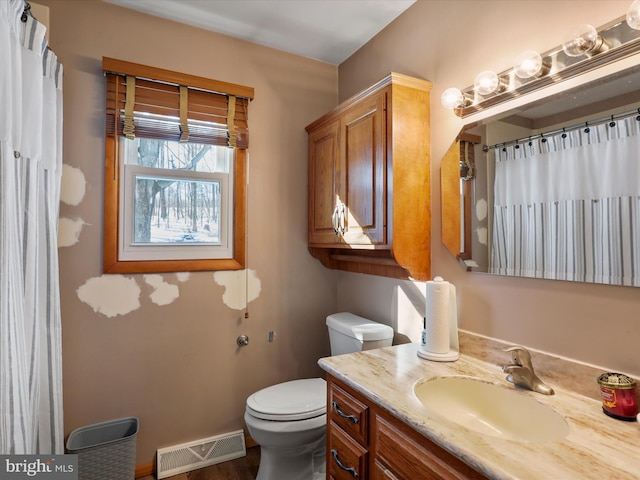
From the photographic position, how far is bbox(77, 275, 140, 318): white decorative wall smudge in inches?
73.7

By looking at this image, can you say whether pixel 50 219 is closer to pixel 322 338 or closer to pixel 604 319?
pixel 322 338

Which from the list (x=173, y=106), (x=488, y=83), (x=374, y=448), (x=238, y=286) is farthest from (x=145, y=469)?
(x=488, y=83)

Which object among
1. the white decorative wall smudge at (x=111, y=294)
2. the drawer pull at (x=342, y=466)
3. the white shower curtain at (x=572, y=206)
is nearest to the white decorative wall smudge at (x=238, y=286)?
the white decorative wall smudge at (x=111, y=294)

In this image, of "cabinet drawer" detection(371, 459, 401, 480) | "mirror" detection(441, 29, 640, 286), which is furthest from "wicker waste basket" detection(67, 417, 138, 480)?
"mirror" detection(441, 29, 640, 286)

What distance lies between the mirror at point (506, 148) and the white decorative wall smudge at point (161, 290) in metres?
1.55

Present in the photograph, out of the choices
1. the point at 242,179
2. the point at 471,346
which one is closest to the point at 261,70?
the point at 242,179

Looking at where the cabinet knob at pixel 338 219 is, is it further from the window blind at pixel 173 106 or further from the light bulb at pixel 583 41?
the light bulb at pixel 583 41

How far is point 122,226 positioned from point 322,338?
4.84 ft

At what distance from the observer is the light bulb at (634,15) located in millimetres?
952

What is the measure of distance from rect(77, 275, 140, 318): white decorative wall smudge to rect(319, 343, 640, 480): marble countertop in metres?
1.28

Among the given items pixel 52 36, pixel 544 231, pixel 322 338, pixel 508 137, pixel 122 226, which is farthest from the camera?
pixel 322 338

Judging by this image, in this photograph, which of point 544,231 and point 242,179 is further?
point 242,179

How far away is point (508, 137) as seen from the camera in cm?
137

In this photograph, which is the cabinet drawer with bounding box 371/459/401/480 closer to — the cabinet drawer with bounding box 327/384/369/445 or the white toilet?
the cabinet drawer with bounding box 327/384/369/445
